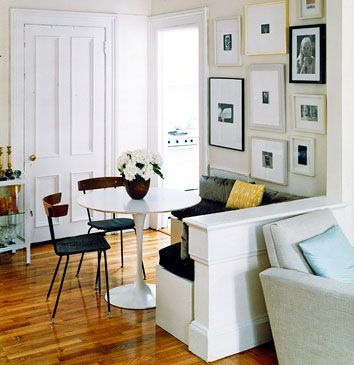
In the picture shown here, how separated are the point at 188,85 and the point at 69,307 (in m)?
4.58

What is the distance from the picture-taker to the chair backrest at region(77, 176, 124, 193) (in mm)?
5520

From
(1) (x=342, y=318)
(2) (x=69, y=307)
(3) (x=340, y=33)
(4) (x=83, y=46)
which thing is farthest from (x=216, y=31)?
(1) (x=342, y=318)

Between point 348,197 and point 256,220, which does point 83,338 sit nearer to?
point 256,220

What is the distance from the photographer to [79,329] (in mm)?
4359

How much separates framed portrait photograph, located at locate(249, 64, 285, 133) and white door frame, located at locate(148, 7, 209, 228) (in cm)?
75

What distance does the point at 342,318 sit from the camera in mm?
3332

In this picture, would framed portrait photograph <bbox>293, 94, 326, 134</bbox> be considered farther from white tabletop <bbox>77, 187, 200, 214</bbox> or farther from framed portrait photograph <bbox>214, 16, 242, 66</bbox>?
white tabletop <bbox>77, 187, 200, 214</bbox>

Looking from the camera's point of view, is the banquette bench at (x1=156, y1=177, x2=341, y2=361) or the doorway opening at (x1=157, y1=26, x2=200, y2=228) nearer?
the banquette bench at (x1=156, y1=177, x2=341, y2=361)

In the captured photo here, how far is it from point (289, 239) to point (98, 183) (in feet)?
7.64

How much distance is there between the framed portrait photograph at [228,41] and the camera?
5.77m

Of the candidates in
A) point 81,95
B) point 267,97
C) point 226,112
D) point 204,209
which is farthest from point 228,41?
point 81,95

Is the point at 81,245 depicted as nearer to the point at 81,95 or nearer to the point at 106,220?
the point at 106,220

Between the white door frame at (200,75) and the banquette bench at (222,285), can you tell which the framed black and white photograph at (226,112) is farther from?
the banquette bench at (222,285)

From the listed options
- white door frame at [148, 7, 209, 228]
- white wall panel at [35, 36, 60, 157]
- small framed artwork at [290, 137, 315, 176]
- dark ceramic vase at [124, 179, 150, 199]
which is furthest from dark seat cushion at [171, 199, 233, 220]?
white wall panel at [35, 36, 60, 157]
